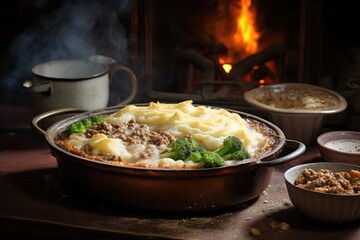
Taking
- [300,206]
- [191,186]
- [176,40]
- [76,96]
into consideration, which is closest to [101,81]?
[76,96]

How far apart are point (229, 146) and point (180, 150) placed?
0.71 ft

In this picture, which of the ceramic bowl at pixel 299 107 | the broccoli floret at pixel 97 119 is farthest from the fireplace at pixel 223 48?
the broccoli floret at pixel 97 119

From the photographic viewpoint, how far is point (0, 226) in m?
2.82

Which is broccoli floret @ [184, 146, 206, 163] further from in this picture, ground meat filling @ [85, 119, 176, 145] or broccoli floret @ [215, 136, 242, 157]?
ground meat filling @ [85, 119, 176, 145]

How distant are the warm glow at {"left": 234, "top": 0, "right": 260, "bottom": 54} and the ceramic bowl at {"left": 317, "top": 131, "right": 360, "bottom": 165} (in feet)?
4.08

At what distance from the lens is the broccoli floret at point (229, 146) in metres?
2.80

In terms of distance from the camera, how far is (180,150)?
9.12 feet

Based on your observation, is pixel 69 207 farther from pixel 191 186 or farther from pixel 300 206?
pixel 300 206

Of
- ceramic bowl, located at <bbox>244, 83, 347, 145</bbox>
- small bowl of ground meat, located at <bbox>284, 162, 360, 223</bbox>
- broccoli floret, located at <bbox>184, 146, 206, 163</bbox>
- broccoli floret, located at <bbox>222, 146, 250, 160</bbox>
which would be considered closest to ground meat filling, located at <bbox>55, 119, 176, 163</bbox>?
broccoli floret, located at <bbox>184, 146, 206, 163</bbox>

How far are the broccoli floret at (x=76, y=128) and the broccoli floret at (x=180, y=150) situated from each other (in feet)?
1.67

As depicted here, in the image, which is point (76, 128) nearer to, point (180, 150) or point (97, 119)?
point (97, 119)

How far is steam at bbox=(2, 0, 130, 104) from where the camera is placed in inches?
182

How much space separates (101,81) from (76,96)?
189 millimetres

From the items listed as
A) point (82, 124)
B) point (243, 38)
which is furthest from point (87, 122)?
point (243, 38)
